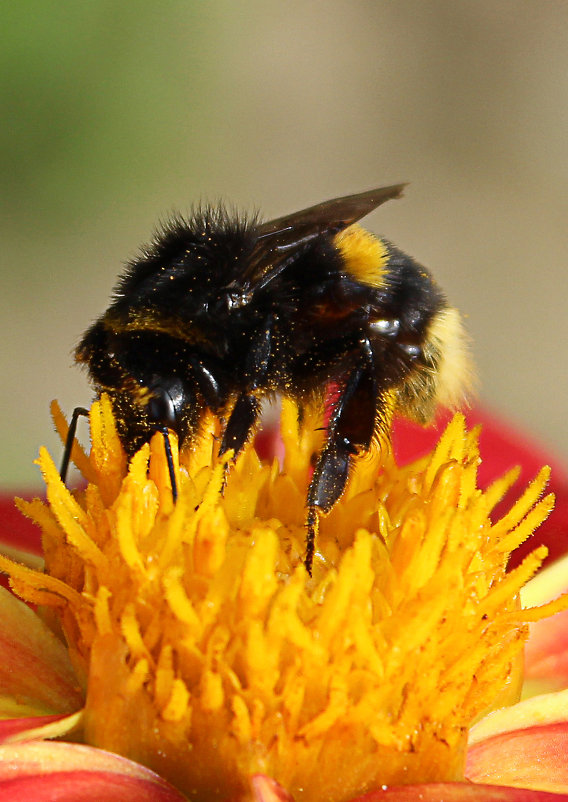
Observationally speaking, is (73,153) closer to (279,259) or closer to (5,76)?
(5,76)

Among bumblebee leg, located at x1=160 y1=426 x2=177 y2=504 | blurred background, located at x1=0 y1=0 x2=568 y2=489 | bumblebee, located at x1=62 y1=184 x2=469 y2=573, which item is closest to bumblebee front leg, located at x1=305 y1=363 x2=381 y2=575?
bumblebee, located at x1=62 y1=184 x2=469 y2=573

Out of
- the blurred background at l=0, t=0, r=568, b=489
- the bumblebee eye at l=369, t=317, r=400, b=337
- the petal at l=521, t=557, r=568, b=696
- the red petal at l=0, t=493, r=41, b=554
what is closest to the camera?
the bumblebee eye at l=369, t=317, r=400, b=337

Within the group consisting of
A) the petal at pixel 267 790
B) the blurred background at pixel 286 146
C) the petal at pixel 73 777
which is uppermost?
the blurred background at pixel 286 146

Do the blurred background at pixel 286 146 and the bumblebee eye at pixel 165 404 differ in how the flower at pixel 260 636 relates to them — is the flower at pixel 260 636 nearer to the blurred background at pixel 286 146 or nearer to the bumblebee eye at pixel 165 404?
the bumblebee eye at pixel 165 404

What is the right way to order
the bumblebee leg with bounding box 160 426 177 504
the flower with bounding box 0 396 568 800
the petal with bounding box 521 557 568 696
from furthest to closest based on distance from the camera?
the petal with bounding box 521 557 568 696 < the bumblebee leg with bounding box 160 426 177 504 < the flower with bounding box 0 396 568 800

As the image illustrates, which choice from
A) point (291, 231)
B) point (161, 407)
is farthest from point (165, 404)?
point (291, 231)

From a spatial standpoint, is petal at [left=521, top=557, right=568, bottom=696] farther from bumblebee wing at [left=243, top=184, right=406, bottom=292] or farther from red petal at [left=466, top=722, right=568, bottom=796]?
bumblebee wing at [left=243, top=184, right=406, bottom=292]

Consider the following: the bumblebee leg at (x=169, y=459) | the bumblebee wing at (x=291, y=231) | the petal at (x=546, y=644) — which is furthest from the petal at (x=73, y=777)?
the petal at (x=546, y=644)
